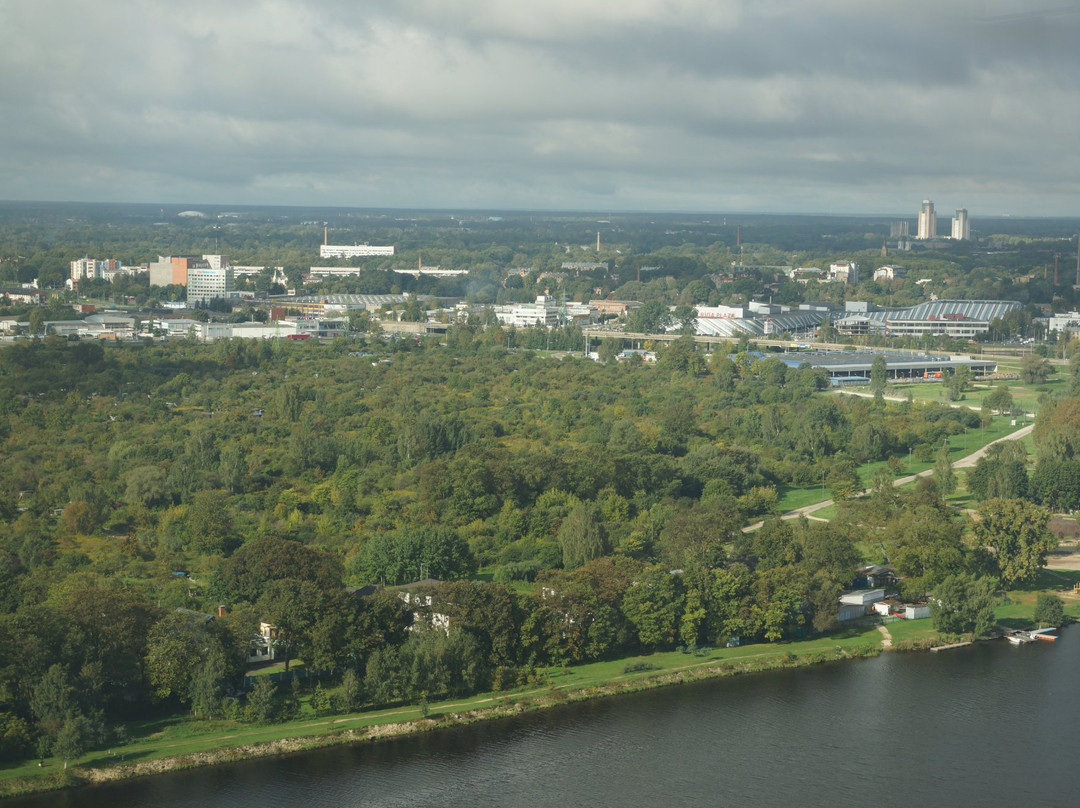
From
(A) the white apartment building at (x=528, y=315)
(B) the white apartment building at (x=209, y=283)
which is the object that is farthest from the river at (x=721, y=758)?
(B) the white apartment building at (x=209, y=283)

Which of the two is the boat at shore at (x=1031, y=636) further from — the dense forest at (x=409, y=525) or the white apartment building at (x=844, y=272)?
the white apartment building at (x=844, y=272)

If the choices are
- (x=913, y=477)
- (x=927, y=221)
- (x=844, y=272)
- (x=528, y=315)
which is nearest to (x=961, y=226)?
(x=927, y=221)

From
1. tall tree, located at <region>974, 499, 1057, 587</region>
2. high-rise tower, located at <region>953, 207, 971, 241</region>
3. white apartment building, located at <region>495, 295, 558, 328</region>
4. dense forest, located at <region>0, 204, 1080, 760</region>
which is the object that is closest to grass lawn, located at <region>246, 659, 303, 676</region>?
dense forest, located at <region>0, 204, 1080, 760</region>

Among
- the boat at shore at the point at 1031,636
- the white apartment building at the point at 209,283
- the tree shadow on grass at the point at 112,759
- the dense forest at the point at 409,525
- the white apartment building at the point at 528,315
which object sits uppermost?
the white apartment building at the point at 209,283

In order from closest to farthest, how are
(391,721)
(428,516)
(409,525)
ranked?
(391,721), (409,525), (428,516)

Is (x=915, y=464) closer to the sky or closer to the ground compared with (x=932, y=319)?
closer to the ground

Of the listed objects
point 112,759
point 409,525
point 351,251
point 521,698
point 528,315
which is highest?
point 351,251

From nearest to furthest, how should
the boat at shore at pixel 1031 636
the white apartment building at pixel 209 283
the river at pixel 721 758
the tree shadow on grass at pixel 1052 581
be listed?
the river at pixel 721 758 < the boat at shore at pixel 1031 636 < the tree shadow on grass at pixel 1052 581 < the white apartment building at pixel 209 283

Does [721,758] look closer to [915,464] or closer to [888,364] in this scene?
[915,464]
